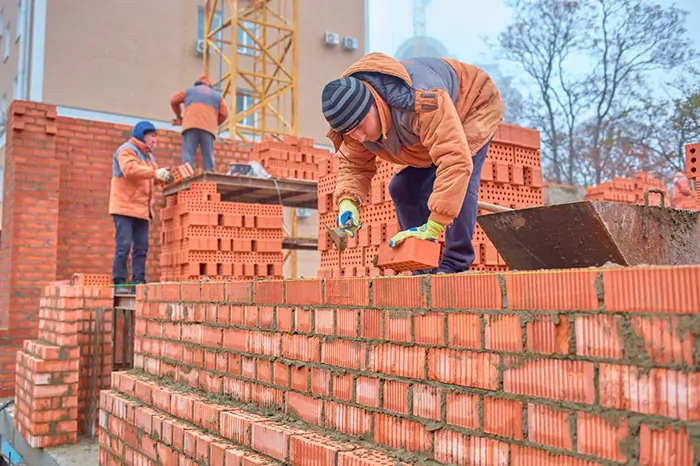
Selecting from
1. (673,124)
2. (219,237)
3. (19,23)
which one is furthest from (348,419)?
(19,23)

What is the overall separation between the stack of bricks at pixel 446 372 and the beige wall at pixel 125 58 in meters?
15.4

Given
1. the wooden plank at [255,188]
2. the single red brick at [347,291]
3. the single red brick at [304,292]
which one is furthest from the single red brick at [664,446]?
the wooden plank at [255,188]

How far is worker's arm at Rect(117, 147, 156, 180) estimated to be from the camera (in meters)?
6.48

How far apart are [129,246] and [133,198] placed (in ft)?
1.69

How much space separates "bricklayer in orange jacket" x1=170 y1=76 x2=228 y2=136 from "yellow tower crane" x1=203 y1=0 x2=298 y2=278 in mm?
5384

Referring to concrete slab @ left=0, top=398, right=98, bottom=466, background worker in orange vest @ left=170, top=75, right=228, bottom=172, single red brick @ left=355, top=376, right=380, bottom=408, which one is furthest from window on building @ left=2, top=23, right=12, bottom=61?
single red brick @ left=355, top=376, right=380, bottom=408

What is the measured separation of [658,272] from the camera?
1.41m

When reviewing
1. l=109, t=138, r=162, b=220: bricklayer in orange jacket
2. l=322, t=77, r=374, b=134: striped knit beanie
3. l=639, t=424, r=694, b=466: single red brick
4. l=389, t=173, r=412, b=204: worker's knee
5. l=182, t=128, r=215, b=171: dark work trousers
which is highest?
l=182, t=128, r=215, b=171: dark work trousers

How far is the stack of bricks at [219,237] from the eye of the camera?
726 cm

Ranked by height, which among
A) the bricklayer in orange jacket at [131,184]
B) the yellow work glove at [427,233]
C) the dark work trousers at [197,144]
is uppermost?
the dark work trousers at [197,144]

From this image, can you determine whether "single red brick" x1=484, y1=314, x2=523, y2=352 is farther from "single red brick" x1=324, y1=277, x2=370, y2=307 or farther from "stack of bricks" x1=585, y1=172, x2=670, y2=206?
"stack of bricks" x1=585, y1=172, x2=670, y2=206

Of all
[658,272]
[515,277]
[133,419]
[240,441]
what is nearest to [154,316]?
[133,419]

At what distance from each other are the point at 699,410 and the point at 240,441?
1923 mm

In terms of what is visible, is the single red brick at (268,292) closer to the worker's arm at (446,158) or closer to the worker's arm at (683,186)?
the worker's arm at (446,158)
